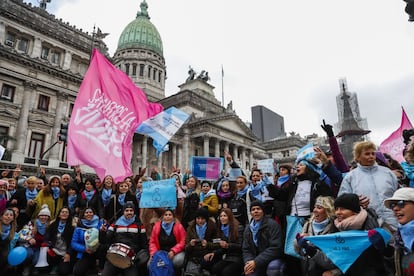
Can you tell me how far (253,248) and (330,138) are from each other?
2336 millimetres

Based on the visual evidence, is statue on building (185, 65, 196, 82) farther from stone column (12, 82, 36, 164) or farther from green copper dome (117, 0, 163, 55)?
stone column (12, 82, 36, 164)

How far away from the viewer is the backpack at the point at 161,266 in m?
4.85

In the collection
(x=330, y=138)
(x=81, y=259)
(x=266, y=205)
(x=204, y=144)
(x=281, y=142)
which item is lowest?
(x=81, y=259)

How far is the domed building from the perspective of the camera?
4994 centimetres

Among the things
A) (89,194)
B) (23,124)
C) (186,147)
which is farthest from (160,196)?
(186,147)

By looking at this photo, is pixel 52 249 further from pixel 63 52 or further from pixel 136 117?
pixel 63 52

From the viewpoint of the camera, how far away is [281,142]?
5928cm

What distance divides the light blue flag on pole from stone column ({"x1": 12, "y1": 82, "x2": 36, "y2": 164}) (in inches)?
720

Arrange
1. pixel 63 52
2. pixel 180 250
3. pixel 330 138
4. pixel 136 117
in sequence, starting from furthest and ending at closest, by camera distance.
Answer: pixel 63 52, pixel 136 117, pixel 180 250, pixel 330 138

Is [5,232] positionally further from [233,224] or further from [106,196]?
[233,224]

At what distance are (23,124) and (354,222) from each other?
25273 mm

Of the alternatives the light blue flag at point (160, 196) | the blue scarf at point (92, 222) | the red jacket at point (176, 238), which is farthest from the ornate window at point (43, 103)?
the red jacket at point (176, 238)

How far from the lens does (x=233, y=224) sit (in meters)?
5.20

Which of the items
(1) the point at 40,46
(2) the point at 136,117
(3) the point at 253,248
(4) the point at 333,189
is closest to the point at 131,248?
(3) the point at 253,248
